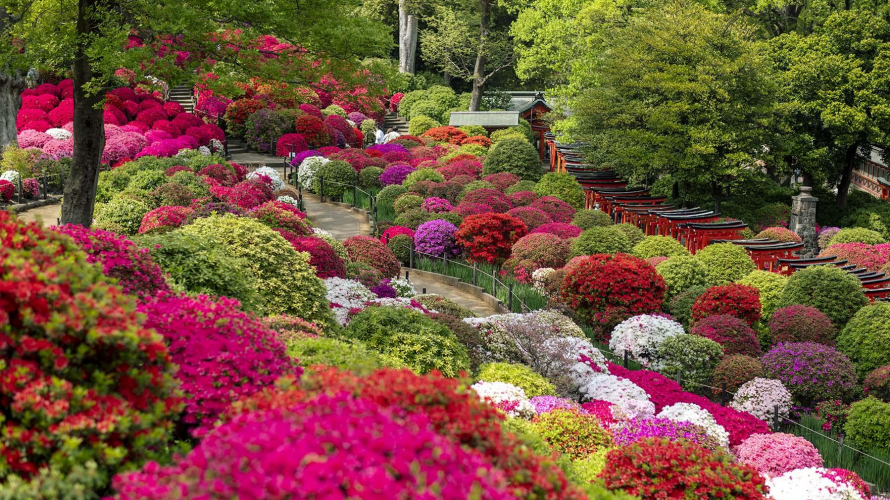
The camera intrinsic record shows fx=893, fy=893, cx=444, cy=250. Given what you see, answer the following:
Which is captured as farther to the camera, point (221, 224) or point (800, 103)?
point (800, 103)

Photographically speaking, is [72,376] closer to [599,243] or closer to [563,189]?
[599,243]

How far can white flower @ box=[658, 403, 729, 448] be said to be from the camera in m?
11.3

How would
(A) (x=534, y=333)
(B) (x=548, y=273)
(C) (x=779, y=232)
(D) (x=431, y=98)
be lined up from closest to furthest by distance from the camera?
(A) (x=534, y=333) < (B) (x=548, y=273) < (C) (x=779, y=232) < (D) (x=431, y=98)

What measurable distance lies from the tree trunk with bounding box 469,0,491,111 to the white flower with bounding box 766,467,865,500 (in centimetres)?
3931

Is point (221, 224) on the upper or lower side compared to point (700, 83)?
lower

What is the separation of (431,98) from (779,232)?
28038 mm

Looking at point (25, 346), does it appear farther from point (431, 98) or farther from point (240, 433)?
point (431, 98)

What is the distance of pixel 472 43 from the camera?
50062 mm

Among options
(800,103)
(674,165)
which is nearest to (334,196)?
(674,165)

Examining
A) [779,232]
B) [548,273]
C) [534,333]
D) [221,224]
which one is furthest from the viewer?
→ [779,232]

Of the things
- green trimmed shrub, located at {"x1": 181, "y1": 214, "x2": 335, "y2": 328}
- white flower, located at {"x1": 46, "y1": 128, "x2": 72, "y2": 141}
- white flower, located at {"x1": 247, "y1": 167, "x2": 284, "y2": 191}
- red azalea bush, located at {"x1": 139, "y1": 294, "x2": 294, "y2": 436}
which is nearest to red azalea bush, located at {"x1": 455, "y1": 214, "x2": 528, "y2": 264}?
white flower, located at {"x1": 247, "y1": 167, "x2": 284, "y2": 191}

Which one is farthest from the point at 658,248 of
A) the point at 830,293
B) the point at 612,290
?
the point at 830,293

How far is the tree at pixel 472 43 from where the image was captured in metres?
47.8

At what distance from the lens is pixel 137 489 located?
4.06m
